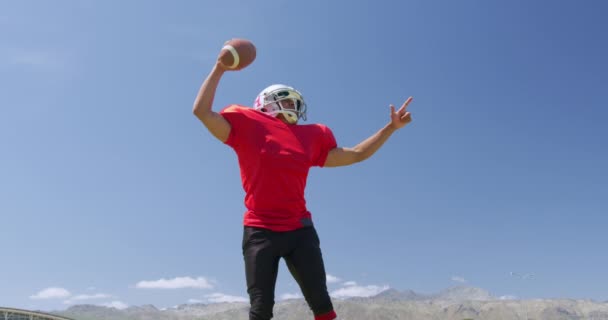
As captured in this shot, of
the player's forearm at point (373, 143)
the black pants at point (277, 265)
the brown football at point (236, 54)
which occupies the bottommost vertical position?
the black pants at point (277, 265)

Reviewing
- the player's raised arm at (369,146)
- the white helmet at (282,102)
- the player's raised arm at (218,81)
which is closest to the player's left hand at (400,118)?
the player's raised arm at (369,146)

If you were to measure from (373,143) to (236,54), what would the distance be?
2.16 m

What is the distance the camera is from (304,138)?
6555mm

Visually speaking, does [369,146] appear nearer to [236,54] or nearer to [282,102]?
[282,102]

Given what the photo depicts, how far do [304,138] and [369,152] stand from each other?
1.06 meters

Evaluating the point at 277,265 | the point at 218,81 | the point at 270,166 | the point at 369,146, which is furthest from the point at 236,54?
the point at 277,265

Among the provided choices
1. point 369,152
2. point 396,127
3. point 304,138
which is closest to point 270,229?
point 304,138

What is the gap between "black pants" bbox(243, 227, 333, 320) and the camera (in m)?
5.66

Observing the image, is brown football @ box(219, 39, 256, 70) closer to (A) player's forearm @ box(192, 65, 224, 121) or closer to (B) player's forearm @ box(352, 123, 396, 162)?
(A) player's forearm @ box(192, 65, 224, 121)

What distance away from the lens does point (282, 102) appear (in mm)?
6676

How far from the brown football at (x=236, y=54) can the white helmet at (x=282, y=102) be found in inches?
20.5

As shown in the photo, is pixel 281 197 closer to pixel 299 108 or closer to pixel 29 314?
pixel 299 108

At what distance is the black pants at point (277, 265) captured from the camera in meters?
5.66

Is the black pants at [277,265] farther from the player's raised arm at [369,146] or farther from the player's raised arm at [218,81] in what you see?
the player's raised arm at [369,146]
